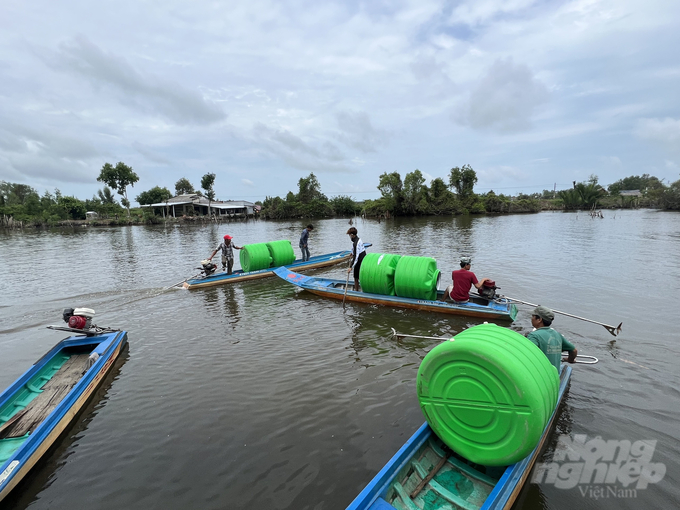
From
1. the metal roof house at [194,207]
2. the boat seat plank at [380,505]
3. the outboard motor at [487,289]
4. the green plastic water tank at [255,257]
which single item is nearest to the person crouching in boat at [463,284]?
the outboard motor at [487,289]

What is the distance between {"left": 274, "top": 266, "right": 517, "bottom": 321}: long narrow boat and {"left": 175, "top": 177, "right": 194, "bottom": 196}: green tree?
9844cm

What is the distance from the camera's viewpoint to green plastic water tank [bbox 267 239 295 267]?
16.5 m

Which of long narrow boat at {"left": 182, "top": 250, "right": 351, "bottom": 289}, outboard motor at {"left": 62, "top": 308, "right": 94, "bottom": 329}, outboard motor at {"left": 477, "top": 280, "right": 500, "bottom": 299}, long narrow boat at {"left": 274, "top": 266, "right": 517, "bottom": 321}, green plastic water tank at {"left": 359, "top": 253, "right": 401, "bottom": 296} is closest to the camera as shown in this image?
outboard motor at {"left": 62, "top": 308, "right": 94, "bottom": 329}

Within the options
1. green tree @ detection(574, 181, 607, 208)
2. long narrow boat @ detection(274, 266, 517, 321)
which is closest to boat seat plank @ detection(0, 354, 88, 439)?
long narrow boat @ detection(274, 266, 517, 321)

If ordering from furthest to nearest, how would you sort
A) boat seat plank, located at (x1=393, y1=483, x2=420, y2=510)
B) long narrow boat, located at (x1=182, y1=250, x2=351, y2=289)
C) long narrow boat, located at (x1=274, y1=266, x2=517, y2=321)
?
long narrow boat, located at (x1=182, y1=250, x2=351, y2=289)
long narrow boat, located at (x1=274, y1=266, x2=517, y2=321)
boat seat plank, located at (x1=393, y1=483, x2=420, y2=510)

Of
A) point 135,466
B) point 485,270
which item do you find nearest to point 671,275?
point 485,270

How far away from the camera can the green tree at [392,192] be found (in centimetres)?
6756

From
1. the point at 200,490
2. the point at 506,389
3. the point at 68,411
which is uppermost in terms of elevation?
the point at 506,389

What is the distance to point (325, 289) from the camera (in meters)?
12.5

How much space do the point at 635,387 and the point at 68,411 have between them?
32.8 feet

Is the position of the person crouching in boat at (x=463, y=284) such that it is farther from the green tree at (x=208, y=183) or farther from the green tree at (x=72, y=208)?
the green tree at (x=72, y=208)

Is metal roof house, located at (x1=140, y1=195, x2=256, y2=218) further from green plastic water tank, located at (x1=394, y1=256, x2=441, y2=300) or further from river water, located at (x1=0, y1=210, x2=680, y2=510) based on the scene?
green plastic water tank, located at (x1=394, y1=256, x2=441, y2=300)

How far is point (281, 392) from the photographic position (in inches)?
258

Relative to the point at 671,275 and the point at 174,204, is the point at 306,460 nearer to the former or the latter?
the point at 671,275
